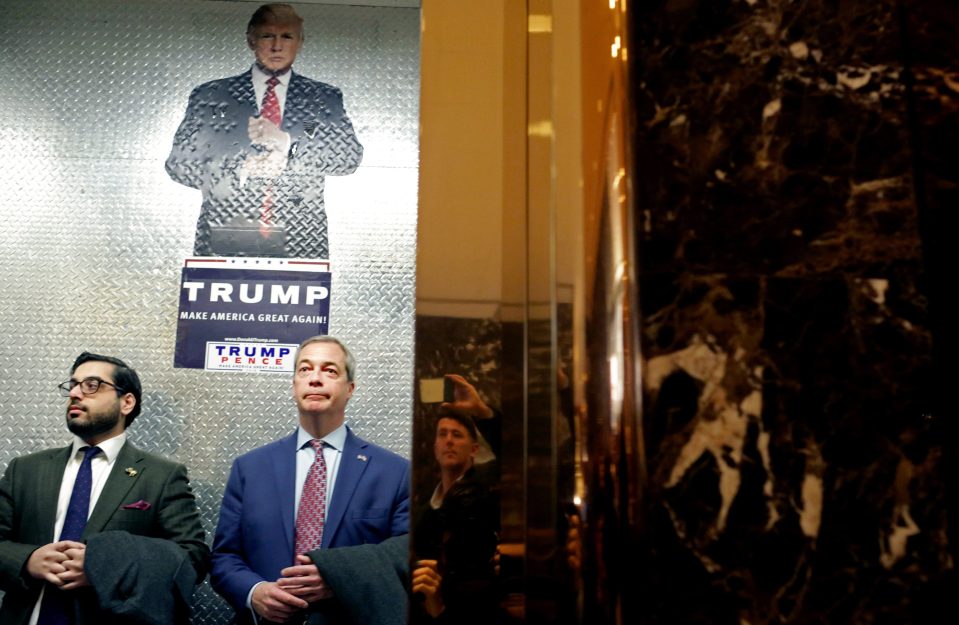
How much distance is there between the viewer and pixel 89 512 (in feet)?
10.2

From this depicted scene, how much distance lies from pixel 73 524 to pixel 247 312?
1.19 m

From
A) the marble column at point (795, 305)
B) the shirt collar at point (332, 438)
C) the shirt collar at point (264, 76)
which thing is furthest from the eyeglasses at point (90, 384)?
the marble column at point (795, 305)

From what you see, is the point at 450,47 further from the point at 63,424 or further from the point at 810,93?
the point at 63,424

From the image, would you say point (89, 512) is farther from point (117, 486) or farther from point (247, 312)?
point (247, 312)

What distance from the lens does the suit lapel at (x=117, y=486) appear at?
3.04 meters

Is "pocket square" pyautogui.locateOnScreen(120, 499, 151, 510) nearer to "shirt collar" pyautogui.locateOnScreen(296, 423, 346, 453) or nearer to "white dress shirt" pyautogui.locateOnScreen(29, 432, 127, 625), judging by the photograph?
"white dress shirt" pyautogui.locateOnScreen(29, 432, 127, 625)

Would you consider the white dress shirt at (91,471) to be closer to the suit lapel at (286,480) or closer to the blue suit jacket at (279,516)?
the blue suit jacket at (279,516)

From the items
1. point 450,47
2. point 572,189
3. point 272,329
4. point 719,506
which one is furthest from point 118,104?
point 719,506

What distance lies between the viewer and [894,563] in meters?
0.78

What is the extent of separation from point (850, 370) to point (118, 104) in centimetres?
413

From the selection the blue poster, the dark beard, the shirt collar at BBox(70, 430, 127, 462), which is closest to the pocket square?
the shirt collar at BBox(70, 430, 127, 462)

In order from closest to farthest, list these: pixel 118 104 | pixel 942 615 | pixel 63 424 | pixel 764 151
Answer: pixel 942 615, pixel 764 151, pixel 63 424, pixel 118 104

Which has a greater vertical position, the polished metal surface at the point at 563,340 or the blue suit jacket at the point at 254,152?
the blue suit jacket at the point at 254,152

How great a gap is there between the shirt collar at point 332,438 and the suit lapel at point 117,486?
605mm
